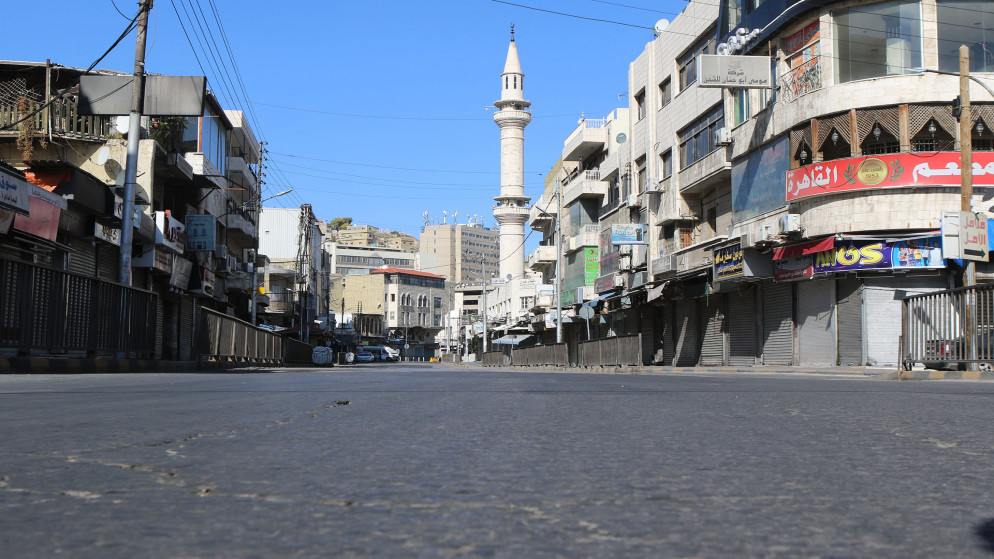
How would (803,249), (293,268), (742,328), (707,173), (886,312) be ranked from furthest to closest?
1. (293,268)
2. (707,173)
3. (742,328)
4. (803,249)
5. (886,312)

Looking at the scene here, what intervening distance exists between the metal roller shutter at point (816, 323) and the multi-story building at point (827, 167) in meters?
0.05

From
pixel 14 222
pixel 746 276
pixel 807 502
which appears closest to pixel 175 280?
pixel 14 222

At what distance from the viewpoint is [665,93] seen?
40.5 m

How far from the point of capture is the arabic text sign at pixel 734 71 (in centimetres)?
2797

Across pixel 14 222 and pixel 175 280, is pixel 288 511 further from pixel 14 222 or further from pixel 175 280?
pixel 175 280

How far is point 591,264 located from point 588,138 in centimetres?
728

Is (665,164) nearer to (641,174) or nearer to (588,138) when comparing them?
(641,174)

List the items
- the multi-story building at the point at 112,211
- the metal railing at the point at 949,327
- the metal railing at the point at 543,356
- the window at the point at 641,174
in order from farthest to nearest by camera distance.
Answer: the window at the point at 641,174
the metal railing at the point at 543,356
the multi-story building at the point at 112,211
the metal railing at the point at 949,327

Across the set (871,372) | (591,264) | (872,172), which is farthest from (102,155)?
(591,264)

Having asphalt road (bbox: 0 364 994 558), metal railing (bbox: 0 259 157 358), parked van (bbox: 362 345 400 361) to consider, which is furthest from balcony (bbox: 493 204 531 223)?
asphalt road (bbox: 0 364 994 558)

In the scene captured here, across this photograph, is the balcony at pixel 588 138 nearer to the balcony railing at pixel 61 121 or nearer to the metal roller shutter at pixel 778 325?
the metal roller shutter at pixel 778 325

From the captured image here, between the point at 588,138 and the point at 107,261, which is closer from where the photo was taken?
the point at 107,261

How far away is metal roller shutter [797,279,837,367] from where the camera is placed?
1044 inches

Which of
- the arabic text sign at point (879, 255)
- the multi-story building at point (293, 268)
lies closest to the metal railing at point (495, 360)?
the multi-story building at point (293, 268)
